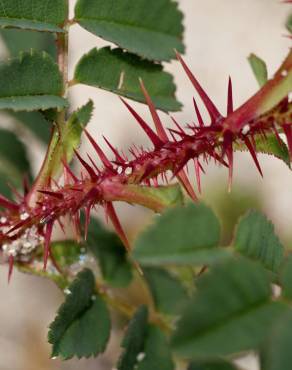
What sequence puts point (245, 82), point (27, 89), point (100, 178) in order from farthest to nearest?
1. point (245, 82)
2. point (27, 89)
3. point (100, 178)

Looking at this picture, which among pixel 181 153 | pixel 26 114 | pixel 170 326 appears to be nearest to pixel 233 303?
pixel 181 153

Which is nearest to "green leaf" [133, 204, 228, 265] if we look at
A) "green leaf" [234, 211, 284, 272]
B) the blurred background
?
"green leaf" [234, 211, 284, 272]

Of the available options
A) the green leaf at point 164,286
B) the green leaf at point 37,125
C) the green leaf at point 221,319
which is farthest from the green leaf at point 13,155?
the green leaf at point 221,319

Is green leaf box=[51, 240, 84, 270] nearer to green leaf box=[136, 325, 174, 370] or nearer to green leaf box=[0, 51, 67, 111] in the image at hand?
green leaf box=[136, 325, 174, 370]

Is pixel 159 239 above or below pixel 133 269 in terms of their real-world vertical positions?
above

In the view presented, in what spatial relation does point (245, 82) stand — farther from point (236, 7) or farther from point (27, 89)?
point (27, 89)

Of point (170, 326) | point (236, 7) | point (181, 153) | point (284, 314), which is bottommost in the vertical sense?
point (170, 326)
